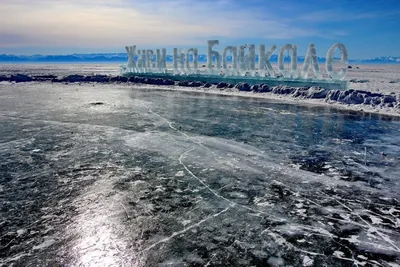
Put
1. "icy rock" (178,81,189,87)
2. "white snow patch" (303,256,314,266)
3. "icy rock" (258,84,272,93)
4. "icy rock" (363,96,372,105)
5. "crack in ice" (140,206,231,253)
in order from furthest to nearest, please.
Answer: "icy rock" (178,81,189,87), "icy rock" (258,84,272,93), "icy rock" (363,96,372,105), "crack in ice" (140,206,231,253), "white snow patch" (303,256,314,266)

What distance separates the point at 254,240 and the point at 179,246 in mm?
1041

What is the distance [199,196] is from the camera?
560 cm

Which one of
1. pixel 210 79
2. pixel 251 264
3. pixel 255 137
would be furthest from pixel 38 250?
pixel 210 79

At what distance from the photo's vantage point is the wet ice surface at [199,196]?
3.96m

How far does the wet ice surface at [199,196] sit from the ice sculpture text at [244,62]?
1121 cm

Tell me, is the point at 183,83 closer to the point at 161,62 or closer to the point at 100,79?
the point at 161,62

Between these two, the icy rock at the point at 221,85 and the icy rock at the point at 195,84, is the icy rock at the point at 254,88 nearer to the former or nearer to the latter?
the icy rock at the point at 221,85

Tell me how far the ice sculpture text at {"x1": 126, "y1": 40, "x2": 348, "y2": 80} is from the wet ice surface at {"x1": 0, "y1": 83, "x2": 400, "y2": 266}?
36.8 feet

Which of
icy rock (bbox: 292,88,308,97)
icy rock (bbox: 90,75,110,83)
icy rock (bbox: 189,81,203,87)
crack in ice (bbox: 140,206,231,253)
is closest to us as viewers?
crack in ice (bbox: 140,206,231,253)

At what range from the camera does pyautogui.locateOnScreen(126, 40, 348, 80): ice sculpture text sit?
2123 cm

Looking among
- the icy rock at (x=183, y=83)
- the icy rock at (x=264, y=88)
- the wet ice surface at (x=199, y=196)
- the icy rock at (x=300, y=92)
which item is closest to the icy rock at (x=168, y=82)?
the icy rock at (x=183, y=83)

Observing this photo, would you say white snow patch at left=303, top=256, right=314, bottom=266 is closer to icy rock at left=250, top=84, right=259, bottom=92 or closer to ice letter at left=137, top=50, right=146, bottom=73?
icy rock at left=250, top=84, right=259, bottom=92

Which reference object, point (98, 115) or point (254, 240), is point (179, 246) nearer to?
point (254, 240)

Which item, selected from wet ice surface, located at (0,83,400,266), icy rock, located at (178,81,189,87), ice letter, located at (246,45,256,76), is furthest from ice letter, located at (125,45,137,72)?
wet ice surface, located at (0,83,400,266)
